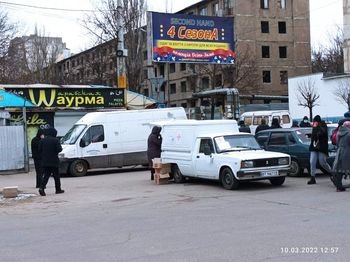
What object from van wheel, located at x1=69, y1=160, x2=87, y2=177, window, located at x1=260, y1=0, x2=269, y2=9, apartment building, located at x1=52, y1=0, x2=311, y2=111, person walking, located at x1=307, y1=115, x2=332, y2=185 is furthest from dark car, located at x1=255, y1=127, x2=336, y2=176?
window, located at x1=260, y1=0, x2=269, y2=9

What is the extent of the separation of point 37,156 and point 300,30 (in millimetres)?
59472

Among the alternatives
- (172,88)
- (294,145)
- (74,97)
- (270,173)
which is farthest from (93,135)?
(172,88)

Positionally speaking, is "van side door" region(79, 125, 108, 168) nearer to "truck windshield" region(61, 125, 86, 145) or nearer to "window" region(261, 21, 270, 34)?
Result: "truck windshield" region(61, 125, 86, 145)

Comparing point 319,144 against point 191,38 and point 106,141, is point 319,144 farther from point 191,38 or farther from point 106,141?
point 191,38

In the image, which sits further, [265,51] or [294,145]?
[265,51]

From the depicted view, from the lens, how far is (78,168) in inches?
833

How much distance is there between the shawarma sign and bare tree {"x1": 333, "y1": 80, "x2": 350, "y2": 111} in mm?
17190

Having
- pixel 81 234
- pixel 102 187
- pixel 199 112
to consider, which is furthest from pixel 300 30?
pixel 81 234

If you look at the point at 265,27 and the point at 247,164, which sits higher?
the point at 265,27

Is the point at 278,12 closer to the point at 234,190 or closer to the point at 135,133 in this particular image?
the point at 135,133

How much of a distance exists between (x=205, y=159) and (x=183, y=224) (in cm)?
593

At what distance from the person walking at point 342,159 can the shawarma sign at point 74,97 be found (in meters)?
16.7

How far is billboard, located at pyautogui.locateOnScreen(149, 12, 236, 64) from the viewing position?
28062 mm

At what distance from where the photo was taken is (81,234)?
8555mm
